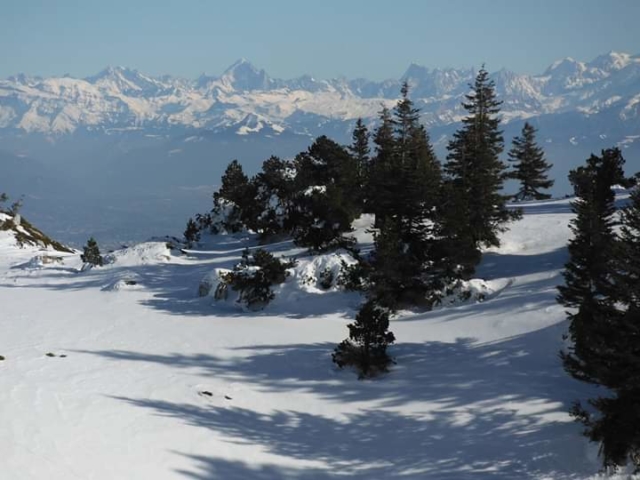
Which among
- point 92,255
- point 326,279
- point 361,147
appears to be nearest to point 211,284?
point 326,279

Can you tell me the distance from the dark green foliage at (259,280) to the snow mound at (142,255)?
17542mm

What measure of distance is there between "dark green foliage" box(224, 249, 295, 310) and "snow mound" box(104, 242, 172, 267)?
691 inches

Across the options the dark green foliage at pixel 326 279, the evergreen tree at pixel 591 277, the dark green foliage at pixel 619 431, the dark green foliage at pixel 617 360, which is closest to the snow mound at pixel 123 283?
the dark green foliage at pixel 326 279

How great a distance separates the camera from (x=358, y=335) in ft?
76.0

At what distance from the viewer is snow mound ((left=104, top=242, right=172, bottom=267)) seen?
50656 mm

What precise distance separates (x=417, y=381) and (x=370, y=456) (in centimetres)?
578

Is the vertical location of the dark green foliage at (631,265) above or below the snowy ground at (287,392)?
above

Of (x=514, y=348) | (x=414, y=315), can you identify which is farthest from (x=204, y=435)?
(x=414, y=315)

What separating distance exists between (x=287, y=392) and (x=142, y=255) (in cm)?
3496

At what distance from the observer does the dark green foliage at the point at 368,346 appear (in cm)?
2306

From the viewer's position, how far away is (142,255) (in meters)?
51.9

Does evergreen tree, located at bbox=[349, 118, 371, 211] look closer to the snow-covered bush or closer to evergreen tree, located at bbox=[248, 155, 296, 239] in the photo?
evergreen tree, located at bbox=[248, 155, 296, 239]

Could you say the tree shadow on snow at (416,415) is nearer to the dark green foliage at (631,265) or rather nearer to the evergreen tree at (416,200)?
the dark green foliage at (631,265)

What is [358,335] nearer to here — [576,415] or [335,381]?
[335,381]
